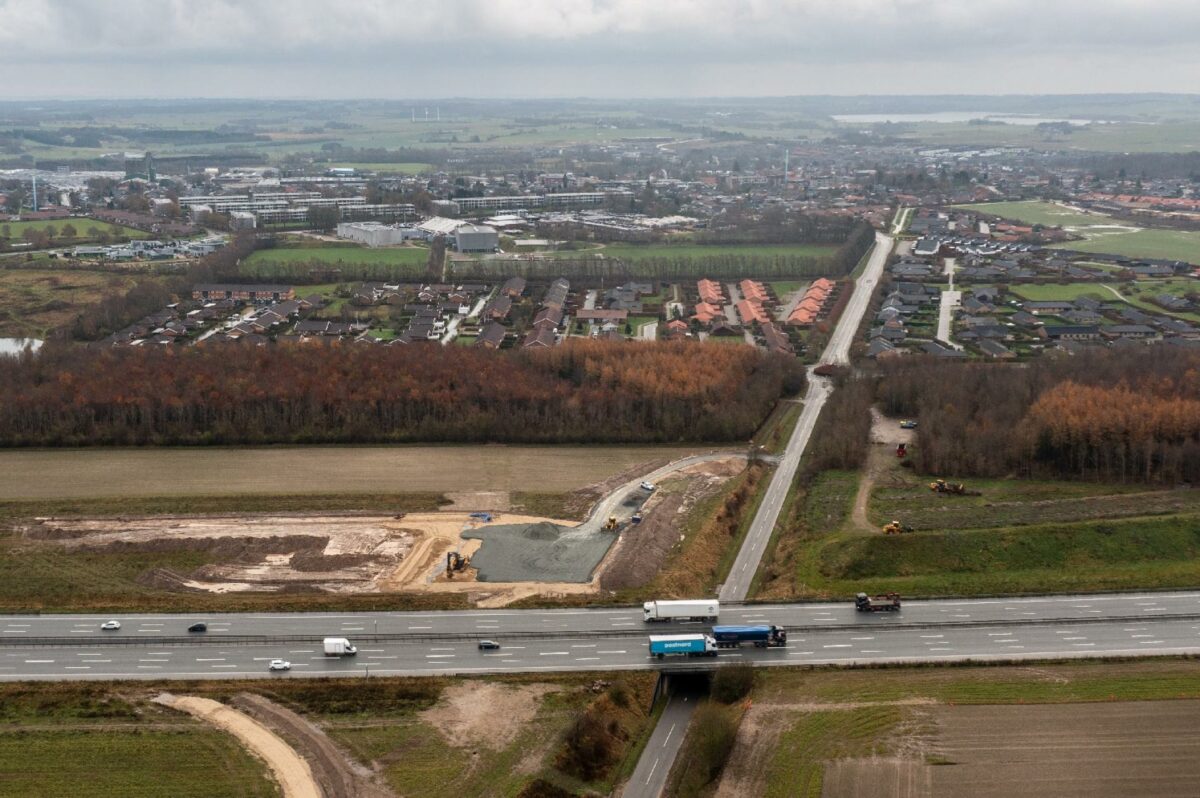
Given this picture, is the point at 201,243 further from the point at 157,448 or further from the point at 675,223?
the point at 157,448

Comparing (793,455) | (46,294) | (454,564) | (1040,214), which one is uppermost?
(1040,214)

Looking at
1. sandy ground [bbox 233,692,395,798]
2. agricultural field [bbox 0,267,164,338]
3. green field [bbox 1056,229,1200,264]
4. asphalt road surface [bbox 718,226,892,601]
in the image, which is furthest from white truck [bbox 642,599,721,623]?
green field [bbox 1056,229,1200,264]

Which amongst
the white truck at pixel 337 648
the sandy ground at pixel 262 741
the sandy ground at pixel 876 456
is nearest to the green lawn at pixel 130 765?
the sandy ground at pixel 262 741

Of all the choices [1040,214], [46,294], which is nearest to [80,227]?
[46,294]

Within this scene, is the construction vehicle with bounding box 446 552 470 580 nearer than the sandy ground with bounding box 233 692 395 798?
No

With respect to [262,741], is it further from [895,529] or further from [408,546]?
[895,529]

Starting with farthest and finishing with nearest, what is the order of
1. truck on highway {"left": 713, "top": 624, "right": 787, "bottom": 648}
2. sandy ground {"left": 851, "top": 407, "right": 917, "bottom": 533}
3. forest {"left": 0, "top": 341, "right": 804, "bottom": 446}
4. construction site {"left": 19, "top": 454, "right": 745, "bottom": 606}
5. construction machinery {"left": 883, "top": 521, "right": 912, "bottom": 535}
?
forest {"left": 0, "top": 341, "right": 804, "bottom": 446} → sandy ground {"left": 851, "top": 407, "right": 917, "bottom": 533} → construction machinery {"left": 883, "top": 521, "right": 912, "bottom": 535} → construction site {"left": 19, "top": 454, "right": 745, "bottom": 606} → truck on highway {"left": 713, "top": 624, "right": 787, "bottom": 648}

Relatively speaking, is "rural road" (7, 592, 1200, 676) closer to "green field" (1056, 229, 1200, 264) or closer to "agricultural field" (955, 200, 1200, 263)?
"green field" (1056, 229, 1200, 264)
